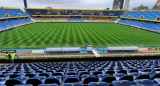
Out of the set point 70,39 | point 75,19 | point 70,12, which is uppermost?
point 70,12

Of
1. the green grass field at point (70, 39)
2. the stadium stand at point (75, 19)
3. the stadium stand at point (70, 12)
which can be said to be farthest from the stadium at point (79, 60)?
the stadium stand at point (75, 19)

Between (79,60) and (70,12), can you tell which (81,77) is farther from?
(70,12)

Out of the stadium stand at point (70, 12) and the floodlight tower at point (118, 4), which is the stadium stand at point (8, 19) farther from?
the floodlight tower at point (118, 4)

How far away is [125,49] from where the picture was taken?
1733 cm

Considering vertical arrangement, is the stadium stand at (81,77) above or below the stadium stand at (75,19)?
below

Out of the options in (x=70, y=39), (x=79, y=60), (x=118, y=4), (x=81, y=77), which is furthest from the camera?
(x=118, y=4)

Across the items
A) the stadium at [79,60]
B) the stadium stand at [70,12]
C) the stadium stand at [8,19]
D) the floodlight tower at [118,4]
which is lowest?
the stadium at [79,60]

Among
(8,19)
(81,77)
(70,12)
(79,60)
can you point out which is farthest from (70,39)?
(70,12)

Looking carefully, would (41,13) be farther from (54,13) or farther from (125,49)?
(125,49)

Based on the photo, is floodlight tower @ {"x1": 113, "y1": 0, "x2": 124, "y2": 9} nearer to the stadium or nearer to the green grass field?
the stadium

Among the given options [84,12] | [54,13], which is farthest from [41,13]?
[84,12]

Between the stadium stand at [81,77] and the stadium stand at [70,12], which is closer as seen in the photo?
the stadium stand at [81,77]

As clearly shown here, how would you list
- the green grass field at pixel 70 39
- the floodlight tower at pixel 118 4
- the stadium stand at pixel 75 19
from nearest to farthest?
the green grass field at pixel 70 39, the stadium stand at pixel 75 19, the floodlight tower at pixel 118 4

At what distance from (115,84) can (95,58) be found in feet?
32.5
